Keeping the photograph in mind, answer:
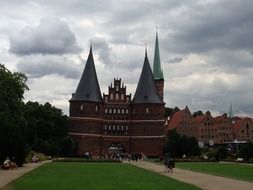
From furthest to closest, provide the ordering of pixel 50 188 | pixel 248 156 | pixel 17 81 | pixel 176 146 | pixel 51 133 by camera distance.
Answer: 1. pixel 51 133
2. pixel 176 146
3. pixel 248 156
4. pixel 17 81
5. pixel 50 188

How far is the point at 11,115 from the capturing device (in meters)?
55.2

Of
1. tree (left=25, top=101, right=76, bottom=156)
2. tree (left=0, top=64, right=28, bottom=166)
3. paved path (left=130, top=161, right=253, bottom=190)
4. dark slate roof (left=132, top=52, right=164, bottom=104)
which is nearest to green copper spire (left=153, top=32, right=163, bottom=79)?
dark slate roof (left=132, top=52, right=164, bottom=104)

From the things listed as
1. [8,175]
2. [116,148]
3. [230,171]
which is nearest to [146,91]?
[116,148]

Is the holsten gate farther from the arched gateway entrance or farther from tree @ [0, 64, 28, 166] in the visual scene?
tree @ [0, 64, 28, 166]

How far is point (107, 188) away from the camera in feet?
74.1

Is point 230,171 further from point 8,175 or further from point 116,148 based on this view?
point 116,148

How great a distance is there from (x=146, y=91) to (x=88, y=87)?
12640 millimetres

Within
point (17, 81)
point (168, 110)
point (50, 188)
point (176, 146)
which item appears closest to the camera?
point (50, 188)

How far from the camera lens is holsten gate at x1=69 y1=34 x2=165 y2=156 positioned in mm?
105125

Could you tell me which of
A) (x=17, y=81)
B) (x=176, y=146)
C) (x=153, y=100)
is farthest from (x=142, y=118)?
(x=17, y=81)

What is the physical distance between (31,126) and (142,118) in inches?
953

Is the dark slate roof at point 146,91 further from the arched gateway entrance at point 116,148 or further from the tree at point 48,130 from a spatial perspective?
the tree at point 48,130

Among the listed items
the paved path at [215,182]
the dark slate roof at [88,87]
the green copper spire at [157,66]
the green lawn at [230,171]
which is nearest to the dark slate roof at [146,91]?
the dark slate roof at [88,87]

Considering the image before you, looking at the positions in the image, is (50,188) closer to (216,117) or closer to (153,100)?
(153,100)
